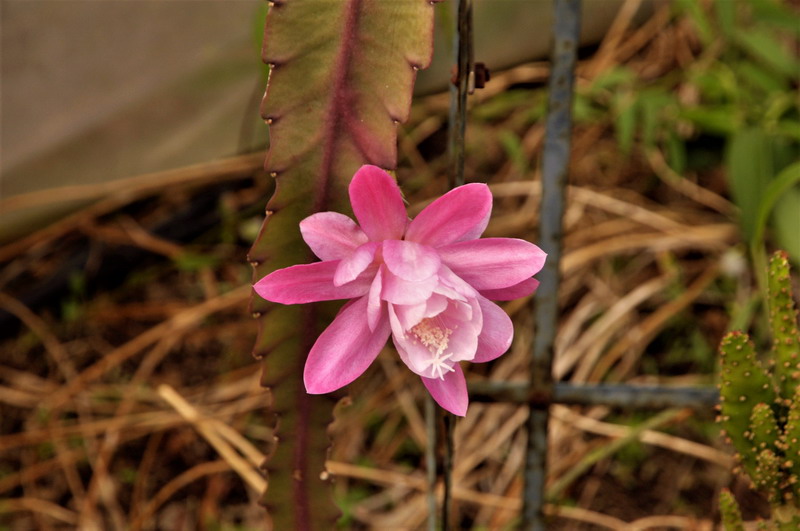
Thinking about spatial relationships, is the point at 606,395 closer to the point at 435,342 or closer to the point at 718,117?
the point at 435,342

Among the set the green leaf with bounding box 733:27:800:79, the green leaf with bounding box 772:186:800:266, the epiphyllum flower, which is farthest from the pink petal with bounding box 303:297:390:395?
the green leaf with bounding box 733:27:800:79

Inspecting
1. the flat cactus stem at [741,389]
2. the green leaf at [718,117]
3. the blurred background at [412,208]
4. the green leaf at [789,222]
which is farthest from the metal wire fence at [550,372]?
the green leaf at [718,117]

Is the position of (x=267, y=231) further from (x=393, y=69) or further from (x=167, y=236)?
(x=167, y=236)

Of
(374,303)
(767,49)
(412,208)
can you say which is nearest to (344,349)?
(374,303)

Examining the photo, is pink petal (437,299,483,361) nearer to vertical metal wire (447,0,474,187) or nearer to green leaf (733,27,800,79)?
vertical metal wire (447,0,474,187)

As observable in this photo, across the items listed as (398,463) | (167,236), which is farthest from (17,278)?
(398,463)

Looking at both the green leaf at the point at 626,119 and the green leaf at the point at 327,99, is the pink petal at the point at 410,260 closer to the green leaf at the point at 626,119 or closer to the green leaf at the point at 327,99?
the green leaf at the point at 327,99
